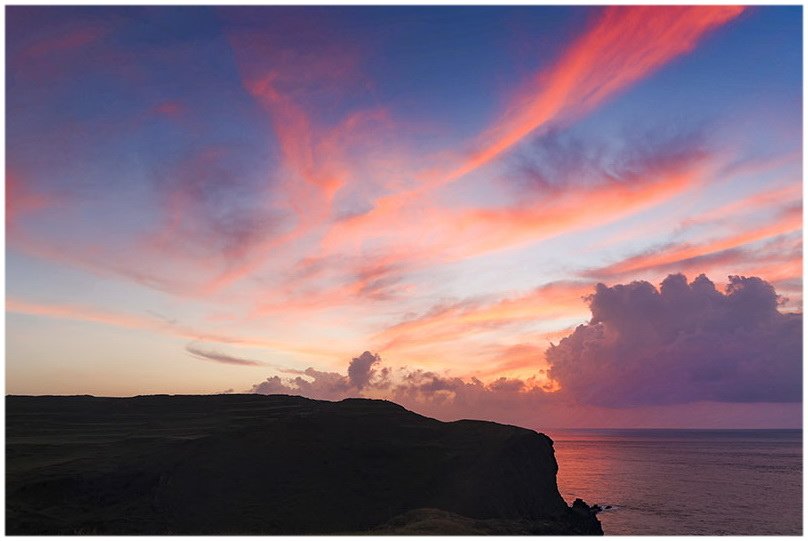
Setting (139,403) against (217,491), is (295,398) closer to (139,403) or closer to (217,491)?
(139,403)

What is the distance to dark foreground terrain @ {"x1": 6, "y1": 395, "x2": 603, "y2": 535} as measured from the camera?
164ft

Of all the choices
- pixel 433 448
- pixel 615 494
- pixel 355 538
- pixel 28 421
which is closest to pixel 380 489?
pixel 433 448

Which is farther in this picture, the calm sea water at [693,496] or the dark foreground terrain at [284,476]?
Answer: the calm sea water at [693,496]

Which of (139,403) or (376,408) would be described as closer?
(376,408)

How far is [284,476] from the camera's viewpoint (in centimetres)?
6306

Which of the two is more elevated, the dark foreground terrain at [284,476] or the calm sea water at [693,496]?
the dark foreground terrain at [284,476]

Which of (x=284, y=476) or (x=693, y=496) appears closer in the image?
(x=284, y=476)

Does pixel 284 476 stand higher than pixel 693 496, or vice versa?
pixel 284 476

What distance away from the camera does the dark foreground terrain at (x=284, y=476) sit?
50062mm

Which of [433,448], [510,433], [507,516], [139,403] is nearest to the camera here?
[507,516]

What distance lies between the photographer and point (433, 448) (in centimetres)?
7481

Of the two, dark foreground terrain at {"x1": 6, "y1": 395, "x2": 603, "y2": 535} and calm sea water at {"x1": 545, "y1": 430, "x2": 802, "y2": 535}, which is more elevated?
dark foreground terrain at {"x1": 6, "y1": 395, "x2": 603, "y2": 535}

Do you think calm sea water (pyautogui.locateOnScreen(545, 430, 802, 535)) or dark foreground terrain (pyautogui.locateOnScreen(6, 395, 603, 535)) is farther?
calm sea water (pyautogui.locateOnScreen(545, 430, 802, 535))

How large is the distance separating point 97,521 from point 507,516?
43453 mm
